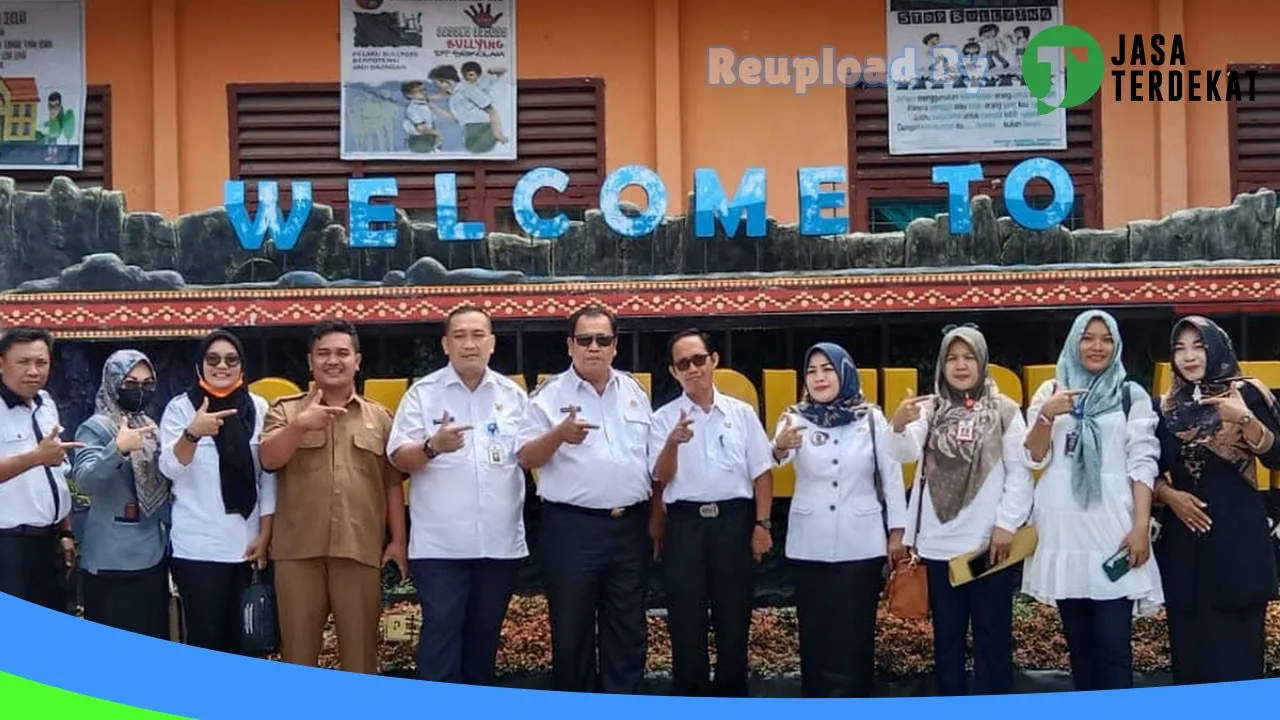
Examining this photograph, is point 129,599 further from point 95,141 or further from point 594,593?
point 95,141

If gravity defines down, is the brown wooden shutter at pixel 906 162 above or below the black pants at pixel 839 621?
above

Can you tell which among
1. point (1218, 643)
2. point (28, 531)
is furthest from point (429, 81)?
point (1218, 643)

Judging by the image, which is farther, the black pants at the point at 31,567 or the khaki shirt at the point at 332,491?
the black pants at the point at 31,567

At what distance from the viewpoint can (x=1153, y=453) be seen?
16.4ft

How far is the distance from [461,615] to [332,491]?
66 centimetres

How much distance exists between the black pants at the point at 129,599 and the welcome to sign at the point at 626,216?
5.23 ft

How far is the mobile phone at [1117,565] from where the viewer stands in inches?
196

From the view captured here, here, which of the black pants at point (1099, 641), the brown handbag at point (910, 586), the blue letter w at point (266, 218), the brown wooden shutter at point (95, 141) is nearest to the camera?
the black pants at point (1099, 641)

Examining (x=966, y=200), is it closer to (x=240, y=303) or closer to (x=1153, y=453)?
(x=1153, y=453)

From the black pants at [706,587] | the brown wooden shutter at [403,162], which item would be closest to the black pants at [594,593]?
the black pants at [706,587]

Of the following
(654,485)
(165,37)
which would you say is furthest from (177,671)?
(165,37)

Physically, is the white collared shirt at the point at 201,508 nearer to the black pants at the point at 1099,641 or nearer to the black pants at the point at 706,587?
the black pants at the point at 706,587

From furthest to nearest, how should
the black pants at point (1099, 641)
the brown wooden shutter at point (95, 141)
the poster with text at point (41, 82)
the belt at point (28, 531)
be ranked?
1. the brown wooden shutter at point (95, 141)
2. the poster with text at point (41, 82)
3. the belt at point (28, 531)
4. the black pants at point (1099, 641)

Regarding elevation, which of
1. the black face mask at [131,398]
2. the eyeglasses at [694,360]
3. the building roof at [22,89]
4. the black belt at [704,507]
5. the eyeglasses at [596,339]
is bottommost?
the black belt at [704,507]
